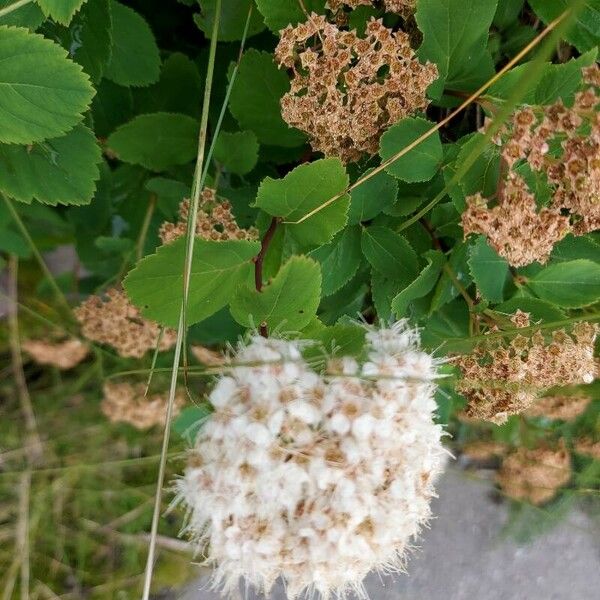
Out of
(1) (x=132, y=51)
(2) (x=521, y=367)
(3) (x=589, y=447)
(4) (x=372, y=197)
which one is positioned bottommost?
(3) (x=589, y=447)

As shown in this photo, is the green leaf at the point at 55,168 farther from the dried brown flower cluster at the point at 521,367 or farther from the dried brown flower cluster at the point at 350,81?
the dried brown flower cluster at the point at 521,367

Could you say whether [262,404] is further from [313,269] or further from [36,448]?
[36,448]

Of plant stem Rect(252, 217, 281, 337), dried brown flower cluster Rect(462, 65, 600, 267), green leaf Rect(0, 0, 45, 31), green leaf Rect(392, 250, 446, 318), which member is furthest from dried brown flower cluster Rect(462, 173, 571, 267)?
green leaf Rect(0, 0, 45, 31)

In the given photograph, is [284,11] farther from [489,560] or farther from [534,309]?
[489,560]

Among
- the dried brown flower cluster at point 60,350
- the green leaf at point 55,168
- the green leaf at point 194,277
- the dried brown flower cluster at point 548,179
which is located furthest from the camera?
the dried brown flower cluster at point 60,350


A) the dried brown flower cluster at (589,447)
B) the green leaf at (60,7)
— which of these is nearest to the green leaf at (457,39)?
the green leaf at (60,7)

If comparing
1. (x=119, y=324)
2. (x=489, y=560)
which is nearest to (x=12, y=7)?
(x=119, y=324)

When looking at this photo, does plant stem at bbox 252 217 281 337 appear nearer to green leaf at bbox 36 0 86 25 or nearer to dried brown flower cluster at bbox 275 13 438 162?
dried brown flower cluster at bbox 275 13 438 162
